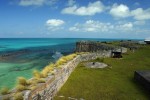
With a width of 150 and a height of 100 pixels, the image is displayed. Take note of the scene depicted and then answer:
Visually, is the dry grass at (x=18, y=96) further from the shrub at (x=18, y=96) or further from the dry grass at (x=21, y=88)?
the dry grass at (x=21, y=88)

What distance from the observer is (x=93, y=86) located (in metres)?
20.2

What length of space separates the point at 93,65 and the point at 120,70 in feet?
11.4

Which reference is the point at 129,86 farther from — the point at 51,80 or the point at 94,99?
the point at 51,80

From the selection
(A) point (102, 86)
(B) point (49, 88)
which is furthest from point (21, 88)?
(A) point (102, 86)

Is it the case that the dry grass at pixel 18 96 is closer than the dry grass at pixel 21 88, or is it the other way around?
the dry grass at pixel 18 96

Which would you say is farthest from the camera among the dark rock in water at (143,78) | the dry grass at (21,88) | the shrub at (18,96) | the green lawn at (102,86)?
the dark rock in water at (143,78)

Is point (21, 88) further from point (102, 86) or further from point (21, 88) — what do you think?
point (102, 86)

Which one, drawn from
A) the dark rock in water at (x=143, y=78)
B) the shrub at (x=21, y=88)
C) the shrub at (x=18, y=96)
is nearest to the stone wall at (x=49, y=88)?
the shrub at (x=18, y=96)

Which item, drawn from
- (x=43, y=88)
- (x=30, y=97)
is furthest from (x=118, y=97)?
(x=30, y=97)

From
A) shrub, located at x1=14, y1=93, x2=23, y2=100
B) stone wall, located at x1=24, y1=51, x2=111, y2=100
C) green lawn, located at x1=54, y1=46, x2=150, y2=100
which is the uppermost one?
shrub, located at x1=14, y1=93, x2=23, y2=100

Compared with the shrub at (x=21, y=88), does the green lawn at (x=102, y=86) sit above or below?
below

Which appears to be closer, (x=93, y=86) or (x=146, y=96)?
(x=146, y=96)

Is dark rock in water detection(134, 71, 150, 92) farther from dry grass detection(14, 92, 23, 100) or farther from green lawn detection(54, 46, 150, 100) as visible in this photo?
dry grass detection(14, 92, 23, 100)

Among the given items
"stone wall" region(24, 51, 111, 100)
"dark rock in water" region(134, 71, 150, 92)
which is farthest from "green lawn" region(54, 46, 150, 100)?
"stone wall" region(24, 51, 111, 100)
